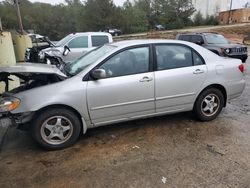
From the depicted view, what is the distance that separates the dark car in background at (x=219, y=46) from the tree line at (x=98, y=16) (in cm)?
4189

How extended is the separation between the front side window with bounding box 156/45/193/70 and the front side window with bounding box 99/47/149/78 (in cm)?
24

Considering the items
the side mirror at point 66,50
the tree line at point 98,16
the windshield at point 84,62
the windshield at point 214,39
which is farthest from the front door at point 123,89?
the tree line at point 98,16

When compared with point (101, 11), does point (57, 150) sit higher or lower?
lower

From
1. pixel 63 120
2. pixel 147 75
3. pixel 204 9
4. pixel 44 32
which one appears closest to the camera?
pixel 63 120

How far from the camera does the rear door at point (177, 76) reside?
14.9 ft

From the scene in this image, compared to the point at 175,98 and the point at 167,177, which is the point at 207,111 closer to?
the point at 175,98

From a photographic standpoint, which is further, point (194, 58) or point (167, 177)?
point (194, 58)

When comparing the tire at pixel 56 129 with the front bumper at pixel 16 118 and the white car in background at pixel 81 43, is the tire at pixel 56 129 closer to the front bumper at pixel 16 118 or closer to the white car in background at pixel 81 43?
the front bumper at pixel 16 118

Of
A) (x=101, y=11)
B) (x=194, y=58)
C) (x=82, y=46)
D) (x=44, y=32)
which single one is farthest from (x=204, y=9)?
(x=194, y=58)

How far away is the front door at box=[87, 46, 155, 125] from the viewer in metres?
4.16

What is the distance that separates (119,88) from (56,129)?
3.73 ft

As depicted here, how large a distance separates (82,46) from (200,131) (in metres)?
7.97

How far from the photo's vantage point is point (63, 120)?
4.07m

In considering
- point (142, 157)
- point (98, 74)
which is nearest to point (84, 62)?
point (98, 74)
